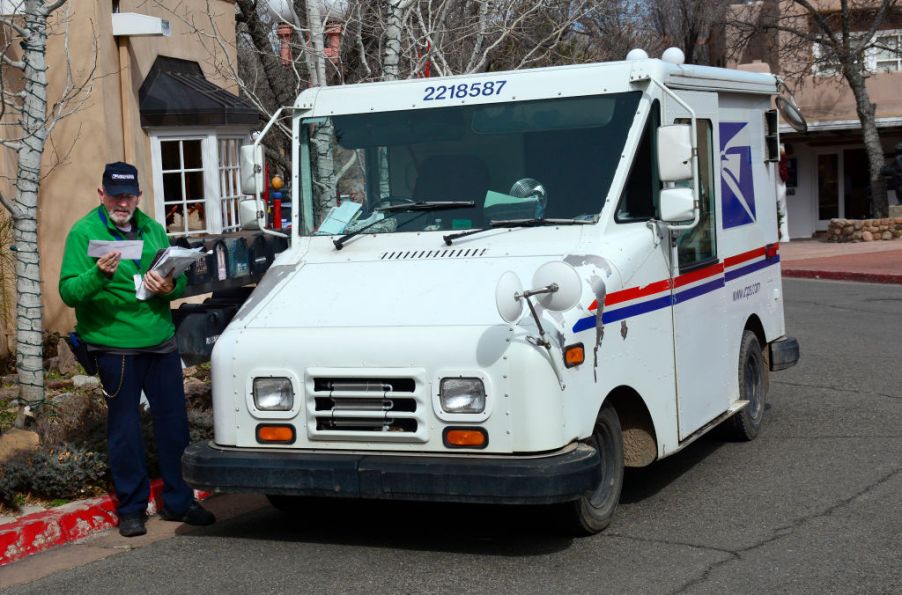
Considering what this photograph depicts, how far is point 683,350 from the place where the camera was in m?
7.36

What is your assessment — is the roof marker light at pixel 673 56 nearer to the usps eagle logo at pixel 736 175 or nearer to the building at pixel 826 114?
the usps eagle logo at pixel 736 175

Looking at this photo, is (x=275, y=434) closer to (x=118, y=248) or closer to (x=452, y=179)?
(x=118, y=248)

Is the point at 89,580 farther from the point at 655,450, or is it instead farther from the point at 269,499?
the point at 655,450

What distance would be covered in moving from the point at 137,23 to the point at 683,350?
9.08 m

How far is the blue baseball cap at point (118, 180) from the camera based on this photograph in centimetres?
688

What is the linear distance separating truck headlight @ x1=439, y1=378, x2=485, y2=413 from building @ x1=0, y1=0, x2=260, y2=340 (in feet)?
26.6

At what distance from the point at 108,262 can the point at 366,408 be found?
1606 mm

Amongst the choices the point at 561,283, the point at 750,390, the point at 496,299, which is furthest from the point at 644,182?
the point at 750,390

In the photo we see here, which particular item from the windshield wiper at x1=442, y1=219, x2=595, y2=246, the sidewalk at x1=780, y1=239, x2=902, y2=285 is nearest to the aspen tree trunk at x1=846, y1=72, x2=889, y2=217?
the sidewalk at x1=780, y1=239, x2=902, y2=285

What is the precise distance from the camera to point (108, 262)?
6.62 metres

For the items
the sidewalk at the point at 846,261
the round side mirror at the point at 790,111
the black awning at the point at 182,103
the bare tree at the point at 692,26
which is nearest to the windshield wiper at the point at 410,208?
the round side mirror at the point at 790,111

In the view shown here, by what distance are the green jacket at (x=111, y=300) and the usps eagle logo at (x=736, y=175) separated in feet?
11.5

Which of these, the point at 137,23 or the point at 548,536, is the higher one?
the point at 137,23

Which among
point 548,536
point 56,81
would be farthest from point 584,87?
point 56,81
